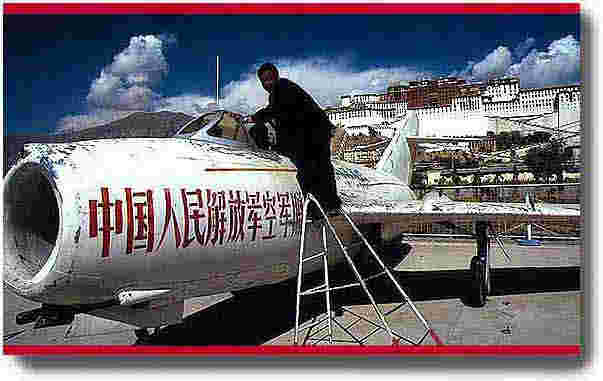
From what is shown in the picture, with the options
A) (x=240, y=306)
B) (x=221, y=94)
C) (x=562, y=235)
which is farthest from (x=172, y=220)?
(x=562, y=235)

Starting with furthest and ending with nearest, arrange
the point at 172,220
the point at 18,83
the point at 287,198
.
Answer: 1. the point at 18,83
2. the point at 287,198
3. the point at 172,220

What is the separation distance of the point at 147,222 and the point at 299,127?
164cm

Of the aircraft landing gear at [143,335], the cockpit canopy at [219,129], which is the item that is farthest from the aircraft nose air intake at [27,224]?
the aircraft landing gear at [143,335]

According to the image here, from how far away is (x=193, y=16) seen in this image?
4613mm

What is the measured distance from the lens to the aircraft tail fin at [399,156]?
6496mm

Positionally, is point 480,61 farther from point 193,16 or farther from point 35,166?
point 35,166

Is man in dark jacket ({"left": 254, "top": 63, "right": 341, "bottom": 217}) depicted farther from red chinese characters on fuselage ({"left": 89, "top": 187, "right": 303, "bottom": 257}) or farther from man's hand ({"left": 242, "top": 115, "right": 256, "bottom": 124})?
red chinese characters on fuselage ({"left": 89, "top": 187, "right": 303, "bottom": 257})

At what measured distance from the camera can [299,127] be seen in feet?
14.7

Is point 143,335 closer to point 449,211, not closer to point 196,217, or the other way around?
point 196,217

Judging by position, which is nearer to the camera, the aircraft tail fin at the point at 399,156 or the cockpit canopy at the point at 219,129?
the cockpit canopy at the point at 219,129

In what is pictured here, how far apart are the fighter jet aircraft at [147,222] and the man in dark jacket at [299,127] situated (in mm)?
130

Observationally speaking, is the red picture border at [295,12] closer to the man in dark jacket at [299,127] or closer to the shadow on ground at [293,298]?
the shadow on ground at [293,298]

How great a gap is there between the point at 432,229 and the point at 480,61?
707cm

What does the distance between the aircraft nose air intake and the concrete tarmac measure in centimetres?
136
